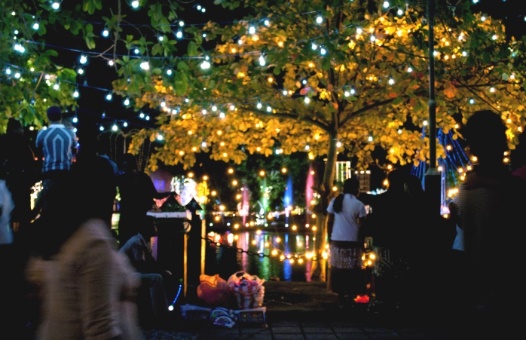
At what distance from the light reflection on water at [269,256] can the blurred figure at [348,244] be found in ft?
3.78

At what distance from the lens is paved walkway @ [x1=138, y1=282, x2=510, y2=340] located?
7383 millimetres

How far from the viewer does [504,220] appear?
3.15 metres

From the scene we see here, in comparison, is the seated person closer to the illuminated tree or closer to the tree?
the illuminated tree

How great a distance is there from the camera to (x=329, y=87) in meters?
11.1

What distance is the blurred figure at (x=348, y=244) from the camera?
941cm

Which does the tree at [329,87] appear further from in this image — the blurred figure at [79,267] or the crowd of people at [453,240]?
the blurred figure at [79,267]

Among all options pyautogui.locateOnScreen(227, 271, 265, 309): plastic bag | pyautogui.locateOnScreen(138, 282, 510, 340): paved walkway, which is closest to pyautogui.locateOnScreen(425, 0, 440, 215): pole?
pyautogui.locateOnScreen(138, 282, 510, 340): paved walkway

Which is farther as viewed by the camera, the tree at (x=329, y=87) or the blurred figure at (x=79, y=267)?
the tree at (x=329, y=87)

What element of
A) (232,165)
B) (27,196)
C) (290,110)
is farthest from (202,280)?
(232,165)

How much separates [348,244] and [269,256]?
1.35 m

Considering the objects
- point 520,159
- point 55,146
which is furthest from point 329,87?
point 520,159

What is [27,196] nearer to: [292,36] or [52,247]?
[52,247]

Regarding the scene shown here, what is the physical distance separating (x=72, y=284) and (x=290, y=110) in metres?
9.75

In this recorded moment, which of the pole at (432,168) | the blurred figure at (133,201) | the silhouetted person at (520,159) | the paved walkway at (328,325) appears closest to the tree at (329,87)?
the pole at (432,168)
